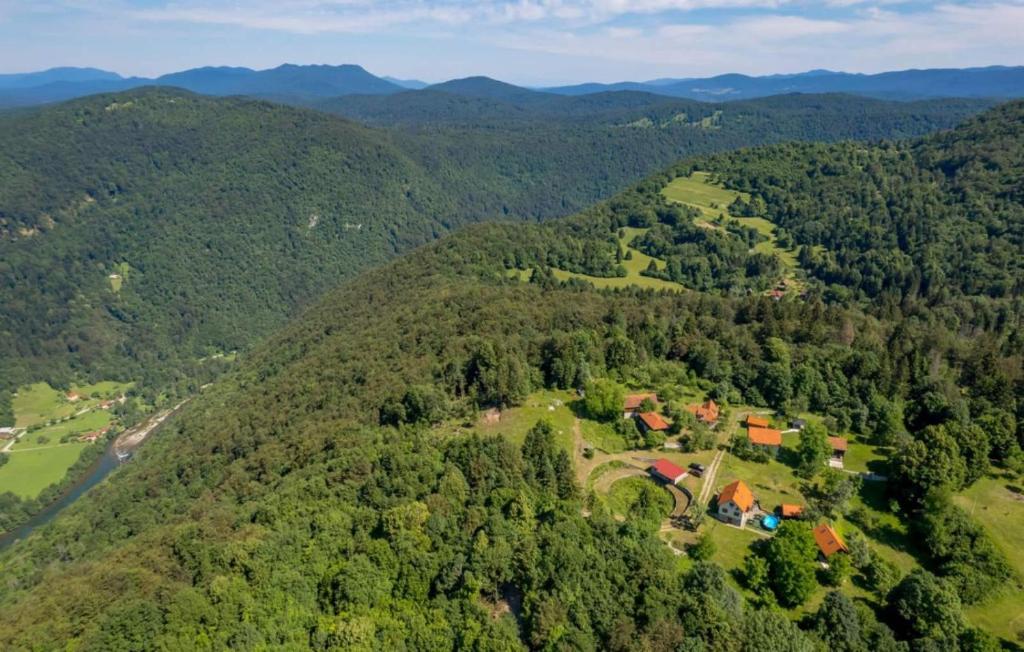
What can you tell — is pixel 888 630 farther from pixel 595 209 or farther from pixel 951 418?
pixel 595 209

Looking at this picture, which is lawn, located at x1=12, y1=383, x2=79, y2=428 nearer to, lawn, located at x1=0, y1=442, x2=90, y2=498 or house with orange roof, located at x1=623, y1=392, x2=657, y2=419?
lawn, located at x1=0, y1=442, x2=90, y2=498

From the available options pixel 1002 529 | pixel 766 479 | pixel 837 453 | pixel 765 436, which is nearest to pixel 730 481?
pixel 766 479

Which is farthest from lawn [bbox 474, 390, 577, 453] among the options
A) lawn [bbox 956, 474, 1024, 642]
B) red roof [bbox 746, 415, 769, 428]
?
lawn [bbox 956, 474, 1024, 642]

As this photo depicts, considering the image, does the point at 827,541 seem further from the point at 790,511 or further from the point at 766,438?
the point at 766,438

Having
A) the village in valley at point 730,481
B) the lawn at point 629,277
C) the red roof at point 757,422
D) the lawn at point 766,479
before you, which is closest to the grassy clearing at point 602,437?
the village in valley at point 730,481

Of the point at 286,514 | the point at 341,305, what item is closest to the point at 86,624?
the point at 286,514

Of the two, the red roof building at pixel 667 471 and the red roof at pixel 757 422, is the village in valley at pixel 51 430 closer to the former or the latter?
the red roof building at pixel 667 471
